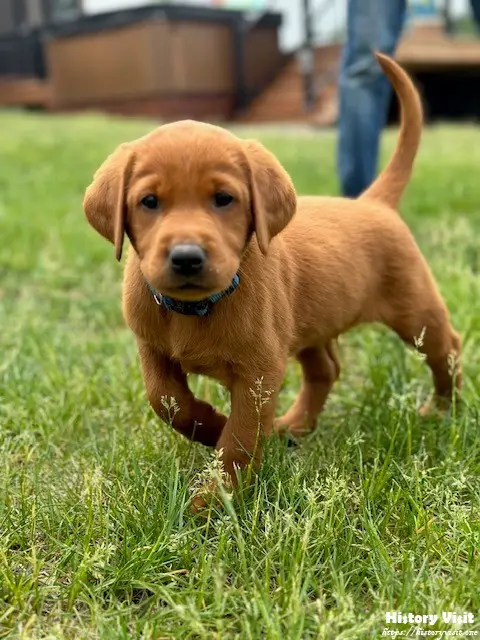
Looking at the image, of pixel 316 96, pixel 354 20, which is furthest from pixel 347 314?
pixel 316 96

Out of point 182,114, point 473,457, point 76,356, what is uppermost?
point 473,457

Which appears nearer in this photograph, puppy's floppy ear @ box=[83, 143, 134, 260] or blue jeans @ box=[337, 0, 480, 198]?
puppy's floppy ear @ box=[83, 143, 134, 260]

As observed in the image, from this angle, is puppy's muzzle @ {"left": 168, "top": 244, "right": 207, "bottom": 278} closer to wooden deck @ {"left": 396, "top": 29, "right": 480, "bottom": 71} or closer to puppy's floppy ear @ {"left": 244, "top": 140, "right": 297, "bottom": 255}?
puppy's floppy ear @ {"left": 244, "top": 140, "right": 297, "bottom": 255}

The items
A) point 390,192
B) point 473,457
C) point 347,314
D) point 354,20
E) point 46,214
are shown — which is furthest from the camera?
point 46,214

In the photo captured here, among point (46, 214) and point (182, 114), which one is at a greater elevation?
point (46, 214)

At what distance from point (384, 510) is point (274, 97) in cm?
1699

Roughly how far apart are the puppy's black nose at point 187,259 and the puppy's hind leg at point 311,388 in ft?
3.41

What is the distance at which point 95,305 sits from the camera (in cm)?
393

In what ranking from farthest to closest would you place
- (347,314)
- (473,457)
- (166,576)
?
(347,314) → (473,457) → (166,576)

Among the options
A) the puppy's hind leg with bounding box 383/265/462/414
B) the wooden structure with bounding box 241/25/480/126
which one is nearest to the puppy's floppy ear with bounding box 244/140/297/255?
the puppy's hind leg with bounding box 383/265/462/414

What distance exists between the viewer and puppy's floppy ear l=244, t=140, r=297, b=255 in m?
1.82

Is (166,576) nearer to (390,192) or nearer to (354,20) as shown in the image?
(390,192)

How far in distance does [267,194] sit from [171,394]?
62 centimetres

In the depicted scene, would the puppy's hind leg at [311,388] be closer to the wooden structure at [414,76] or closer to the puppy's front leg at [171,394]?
the puppy's front leg at [171,394]
